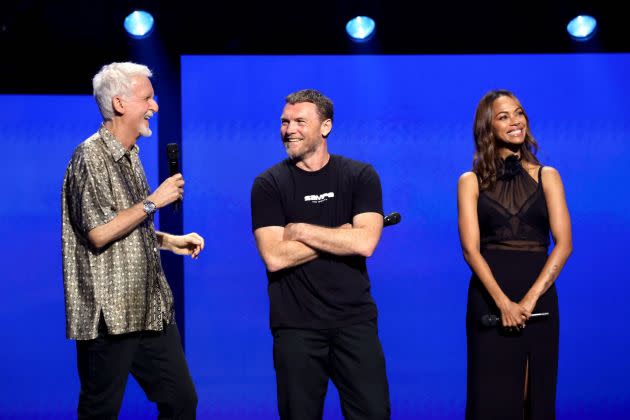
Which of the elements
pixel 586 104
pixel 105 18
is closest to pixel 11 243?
pixel 105 18

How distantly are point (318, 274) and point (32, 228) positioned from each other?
229 centimetres

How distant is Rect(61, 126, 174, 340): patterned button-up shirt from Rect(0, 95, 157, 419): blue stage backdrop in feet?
5.75

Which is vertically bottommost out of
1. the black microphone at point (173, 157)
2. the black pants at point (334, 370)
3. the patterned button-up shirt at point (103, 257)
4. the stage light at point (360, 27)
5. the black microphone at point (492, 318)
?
the black pants at point (334, 370)

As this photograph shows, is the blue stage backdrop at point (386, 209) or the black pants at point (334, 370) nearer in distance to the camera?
the black pants at point (334, 370)

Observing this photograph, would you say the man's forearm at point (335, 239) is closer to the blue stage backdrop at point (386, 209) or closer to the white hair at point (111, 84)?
the white hair at point (111, 84)

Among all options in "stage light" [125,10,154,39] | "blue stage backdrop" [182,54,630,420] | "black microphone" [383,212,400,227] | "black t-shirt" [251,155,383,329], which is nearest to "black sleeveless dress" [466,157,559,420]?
"black microphone" [383,212,400,227]

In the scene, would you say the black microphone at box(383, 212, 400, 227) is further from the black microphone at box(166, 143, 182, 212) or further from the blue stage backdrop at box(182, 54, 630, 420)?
the blue stage backdrop at box(182, 54, 630, 420)

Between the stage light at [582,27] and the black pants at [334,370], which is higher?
the stage light at [582,27]

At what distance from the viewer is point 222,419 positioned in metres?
4.64

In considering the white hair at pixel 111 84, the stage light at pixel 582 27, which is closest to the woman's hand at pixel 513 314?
the white hair at pixel 111 84

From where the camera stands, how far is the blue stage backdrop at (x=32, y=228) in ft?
15.2

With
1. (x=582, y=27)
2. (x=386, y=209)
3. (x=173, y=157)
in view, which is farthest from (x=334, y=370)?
(x=582, y=27)

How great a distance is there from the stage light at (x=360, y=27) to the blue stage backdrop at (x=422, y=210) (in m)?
0.13

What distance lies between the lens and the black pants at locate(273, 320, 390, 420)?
2998 millimetres
